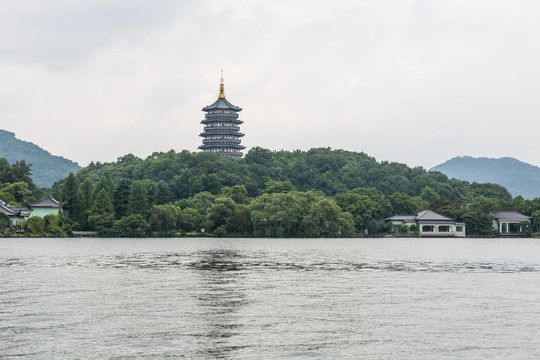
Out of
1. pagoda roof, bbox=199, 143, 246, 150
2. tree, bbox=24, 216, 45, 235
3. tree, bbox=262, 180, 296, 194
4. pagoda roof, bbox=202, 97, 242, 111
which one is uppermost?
pagoda roof, bbox=202, 97, 242, 111

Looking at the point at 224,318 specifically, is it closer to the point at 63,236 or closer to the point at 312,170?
the point at 63,236

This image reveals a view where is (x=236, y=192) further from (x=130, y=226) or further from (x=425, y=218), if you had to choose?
(x=425, y=218)

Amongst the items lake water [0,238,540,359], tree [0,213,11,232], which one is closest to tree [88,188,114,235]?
tree [0,213,11,232]

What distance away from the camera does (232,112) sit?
549 ft

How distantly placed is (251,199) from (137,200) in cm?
2556

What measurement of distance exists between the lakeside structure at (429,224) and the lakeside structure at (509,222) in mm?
7166

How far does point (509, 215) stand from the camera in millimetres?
105688

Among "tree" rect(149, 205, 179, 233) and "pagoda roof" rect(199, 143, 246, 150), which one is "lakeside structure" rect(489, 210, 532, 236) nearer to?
"tree" rect(149, 205, 179, 233)

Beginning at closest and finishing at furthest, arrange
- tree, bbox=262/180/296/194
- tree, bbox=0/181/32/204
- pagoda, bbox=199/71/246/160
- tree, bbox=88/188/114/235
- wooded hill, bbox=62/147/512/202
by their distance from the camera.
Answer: tree, bbox=88/188/114/235 < tree, bbox=0/181/32/204 < tree, bbox=262/180/296/194 < wooded hill, bbox=62/147/512/202 < pagoda, bbox=199/71/246/160

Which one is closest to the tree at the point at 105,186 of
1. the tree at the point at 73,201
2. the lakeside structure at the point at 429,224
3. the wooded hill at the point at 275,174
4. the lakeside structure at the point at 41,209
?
the tree at the point at 73,201

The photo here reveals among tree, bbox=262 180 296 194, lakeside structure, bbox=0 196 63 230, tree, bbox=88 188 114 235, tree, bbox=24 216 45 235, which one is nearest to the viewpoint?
tree, bbox=24 216 45 235

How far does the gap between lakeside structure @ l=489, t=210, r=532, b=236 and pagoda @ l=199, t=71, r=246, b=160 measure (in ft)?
252

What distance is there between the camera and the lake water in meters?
14.1

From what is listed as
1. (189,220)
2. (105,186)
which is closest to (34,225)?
(105,186)
